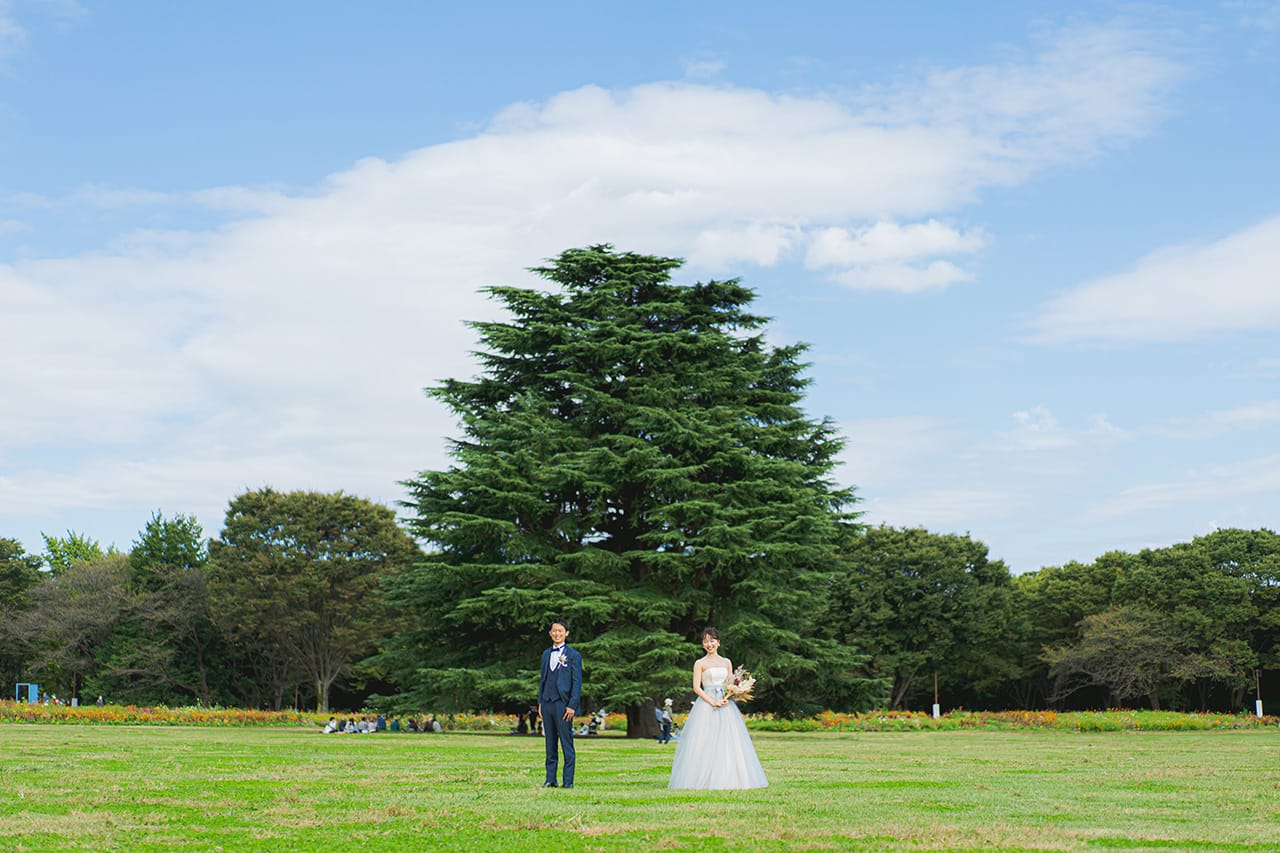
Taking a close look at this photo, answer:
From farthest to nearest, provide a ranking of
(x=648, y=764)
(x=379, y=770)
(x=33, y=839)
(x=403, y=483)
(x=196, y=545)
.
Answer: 1. (x=196, y=545)
2. (x=403, y=483)
3. (x=648, y=764)
4. (x=379, y=770)
5. (x=33, y=839)

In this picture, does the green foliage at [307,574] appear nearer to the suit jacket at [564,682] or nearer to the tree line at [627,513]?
the tree line at [627,513]

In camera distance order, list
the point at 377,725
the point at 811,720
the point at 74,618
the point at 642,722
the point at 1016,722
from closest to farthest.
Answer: the point at 642,722
the point at 377,725
the point at 811,720
the point at 1016,722
the point at 74,618

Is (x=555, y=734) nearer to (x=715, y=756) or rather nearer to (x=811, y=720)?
(x=715, y=756)

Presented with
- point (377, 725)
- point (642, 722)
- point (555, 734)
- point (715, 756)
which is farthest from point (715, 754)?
point (377, 725)

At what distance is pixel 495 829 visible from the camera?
32.7ft

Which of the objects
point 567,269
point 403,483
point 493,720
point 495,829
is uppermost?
point 567,269

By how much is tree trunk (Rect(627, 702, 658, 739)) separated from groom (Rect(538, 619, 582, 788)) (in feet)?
70.8

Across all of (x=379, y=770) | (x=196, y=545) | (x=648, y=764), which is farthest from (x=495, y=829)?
(x=196, y=545)

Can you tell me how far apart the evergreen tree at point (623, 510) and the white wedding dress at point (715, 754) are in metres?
18.4

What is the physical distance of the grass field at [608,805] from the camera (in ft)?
30.5

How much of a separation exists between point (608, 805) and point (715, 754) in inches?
95.3

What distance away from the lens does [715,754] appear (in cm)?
1413

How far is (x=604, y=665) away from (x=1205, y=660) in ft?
132

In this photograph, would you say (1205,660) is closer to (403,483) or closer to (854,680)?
(854,680)
